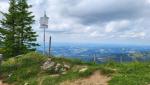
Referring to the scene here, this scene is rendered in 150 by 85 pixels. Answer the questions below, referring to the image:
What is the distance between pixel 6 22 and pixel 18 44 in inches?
132

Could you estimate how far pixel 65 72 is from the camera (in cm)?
2198

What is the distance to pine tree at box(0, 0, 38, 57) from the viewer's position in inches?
1868

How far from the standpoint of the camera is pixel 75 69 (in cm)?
2217

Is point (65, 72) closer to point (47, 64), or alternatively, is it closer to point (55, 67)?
point (55, 67)

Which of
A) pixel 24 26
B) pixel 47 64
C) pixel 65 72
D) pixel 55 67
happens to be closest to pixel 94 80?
pixel 65 72

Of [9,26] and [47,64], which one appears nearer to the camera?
[47,64]

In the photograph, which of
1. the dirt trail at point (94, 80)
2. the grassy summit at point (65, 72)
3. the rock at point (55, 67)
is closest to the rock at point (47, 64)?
the rock at point (55, 67)

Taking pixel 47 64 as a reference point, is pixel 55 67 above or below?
Answer: below

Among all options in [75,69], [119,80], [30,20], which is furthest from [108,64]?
[30,20]

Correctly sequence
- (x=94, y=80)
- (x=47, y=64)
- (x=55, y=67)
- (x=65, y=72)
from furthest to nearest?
(x=47, y=64) < (x=55, y=67) < (x=65, y=72) < (x=94, y=80)

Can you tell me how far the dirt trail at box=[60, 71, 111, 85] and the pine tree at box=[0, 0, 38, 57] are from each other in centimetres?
2781

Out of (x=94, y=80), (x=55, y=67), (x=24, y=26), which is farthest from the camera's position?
(x=24, y=26)

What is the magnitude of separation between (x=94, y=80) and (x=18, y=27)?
98.2 feet

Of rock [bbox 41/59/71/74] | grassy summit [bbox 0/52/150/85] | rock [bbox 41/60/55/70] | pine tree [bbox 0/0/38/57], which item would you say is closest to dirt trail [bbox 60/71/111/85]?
grassy summit [bbox 0/52/150/85]
